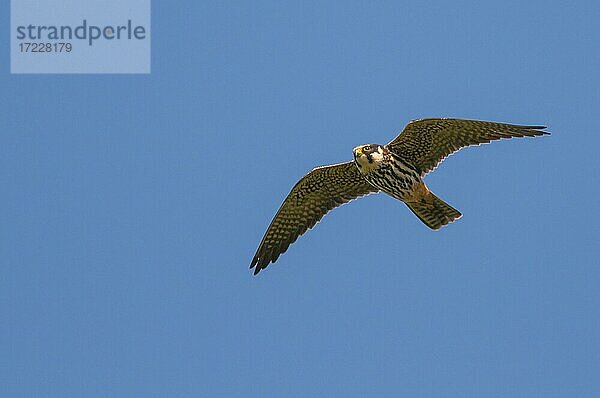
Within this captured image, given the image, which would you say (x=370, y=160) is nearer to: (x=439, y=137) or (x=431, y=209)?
(x=439, y=137)

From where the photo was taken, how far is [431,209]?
17516mm

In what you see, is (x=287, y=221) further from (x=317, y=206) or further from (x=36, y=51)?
(x=36, y=51)

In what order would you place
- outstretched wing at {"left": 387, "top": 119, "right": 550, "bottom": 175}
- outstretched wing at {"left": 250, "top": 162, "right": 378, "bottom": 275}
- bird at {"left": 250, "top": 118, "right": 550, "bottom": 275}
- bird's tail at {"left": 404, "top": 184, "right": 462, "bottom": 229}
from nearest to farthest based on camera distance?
outstretched wing at {"left": 387, "top": 119, "right": 550, "bottom": 175} < bird at {"left": 250, "top": 118, "right": 550, "bottom": 275} < bird's tail at {"left": 404, "top": 184, "right": 462, "bottom": 229} < outstretched wing at {"left": 250, "top": 162, "right": 378, "bottom": 275}

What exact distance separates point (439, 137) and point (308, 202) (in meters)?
2.32

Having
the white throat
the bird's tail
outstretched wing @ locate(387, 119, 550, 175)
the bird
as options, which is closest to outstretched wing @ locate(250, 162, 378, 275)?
the bird

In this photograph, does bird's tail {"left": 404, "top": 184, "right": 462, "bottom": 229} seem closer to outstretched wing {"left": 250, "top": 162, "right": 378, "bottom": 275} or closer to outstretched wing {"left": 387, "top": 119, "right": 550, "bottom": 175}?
outstretched wing {"left": 387, "top": 119, "right": 550, "bottom": 175}

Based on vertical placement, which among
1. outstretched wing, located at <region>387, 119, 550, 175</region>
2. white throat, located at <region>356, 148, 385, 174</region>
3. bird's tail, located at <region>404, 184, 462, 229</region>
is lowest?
bird's tail, located at <region>404, 184, 462, 229</region>

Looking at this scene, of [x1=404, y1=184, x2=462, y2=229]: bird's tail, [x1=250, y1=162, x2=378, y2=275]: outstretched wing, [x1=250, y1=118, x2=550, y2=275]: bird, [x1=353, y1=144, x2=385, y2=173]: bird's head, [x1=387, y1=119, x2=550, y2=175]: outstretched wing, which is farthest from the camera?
[x1=250, y1=162, x2=378, y2=275]: outstretched wing

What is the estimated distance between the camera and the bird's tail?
17.4 meters

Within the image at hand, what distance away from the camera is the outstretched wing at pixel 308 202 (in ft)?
59.0

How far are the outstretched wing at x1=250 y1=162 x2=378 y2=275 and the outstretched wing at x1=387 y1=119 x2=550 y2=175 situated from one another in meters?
0.96

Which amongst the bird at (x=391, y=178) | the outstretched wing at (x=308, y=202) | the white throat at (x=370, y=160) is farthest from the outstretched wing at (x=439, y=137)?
the outstretched wing at (x=308, y=202)

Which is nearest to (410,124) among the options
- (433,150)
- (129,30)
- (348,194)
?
(433,150)

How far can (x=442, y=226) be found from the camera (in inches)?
689
